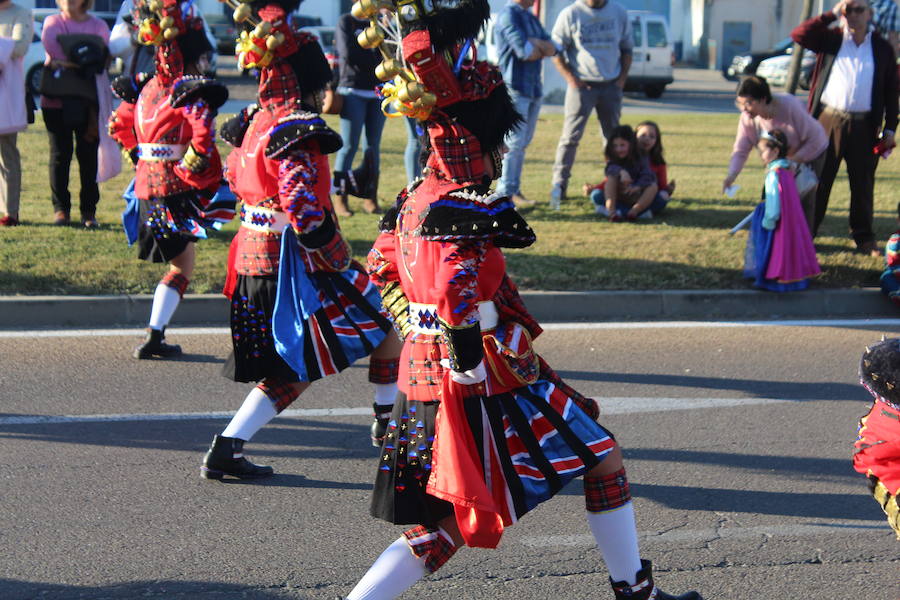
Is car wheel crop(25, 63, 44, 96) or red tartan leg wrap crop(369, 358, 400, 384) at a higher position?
car wheel crop(25, 63, 44, 96)

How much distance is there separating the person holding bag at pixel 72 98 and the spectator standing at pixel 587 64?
400 cm

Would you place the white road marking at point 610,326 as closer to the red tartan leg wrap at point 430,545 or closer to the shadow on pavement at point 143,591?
the shadow on pavement at point 143,591

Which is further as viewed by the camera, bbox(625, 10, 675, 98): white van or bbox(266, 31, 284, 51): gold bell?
bbox(625, 10, 675, 98): white van

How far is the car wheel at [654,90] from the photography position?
84.3 feet

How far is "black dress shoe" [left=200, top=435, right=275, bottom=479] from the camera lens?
4867mm

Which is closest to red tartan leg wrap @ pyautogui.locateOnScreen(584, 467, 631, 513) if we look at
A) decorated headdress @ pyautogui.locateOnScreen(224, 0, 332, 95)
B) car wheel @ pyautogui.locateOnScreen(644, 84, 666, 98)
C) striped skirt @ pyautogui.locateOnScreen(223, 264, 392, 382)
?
striped skirt @ pyautogui.locateOnScreen(223, 264, 392, 382)

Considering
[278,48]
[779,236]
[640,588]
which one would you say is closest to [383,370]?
[278,48]

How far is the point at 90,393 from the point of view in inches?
240

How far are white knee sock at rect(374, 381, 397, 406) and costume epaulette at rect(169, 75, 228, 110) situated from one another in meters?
1.58

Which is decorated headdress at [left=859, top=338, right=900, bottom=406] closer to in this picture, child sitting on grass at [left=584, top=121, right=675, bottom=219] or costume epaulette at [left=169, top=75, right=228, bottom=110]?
costume epaulette at [left=169, top=75, right=228, bottom=110]

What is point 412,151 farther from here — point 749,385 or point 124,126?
point 749,385

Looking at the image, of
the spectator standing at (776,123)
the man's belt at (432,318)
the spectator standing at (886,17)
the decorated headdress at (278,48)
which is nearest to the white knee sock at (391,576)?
the man's belt at (432,318)

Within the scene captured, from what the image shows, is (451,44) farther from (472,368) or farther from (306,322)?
(306,322)

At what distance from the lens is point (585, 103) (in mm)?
10945
